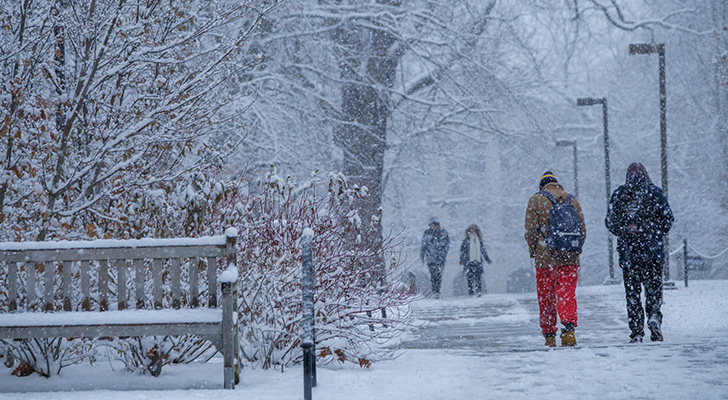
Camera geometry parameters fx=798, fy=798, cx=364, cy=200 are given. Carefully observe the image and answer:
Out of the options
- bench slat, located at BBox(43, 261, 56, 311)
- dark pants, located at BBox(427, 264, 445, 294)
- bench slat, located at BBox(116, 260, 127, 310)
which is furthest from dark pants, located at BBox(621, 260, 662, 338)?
dark pants, located at BBox(427, 264, 445, 294)

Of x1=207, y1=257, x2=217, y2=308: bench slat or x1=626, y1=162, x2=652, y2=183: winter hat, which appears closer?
x1=207, y1=257, x2=217, y2=308: bench slat

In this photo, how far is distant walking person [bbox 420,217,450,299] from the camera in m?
18.2

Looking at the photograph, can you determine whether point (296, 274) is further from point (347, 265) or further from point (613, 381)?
point (613, 381)

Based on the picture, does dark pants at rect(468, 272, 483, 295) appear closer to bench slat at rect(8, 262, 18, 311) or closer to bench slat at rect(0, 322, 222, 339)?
bench slat at rect(0, 322, 222, 339)

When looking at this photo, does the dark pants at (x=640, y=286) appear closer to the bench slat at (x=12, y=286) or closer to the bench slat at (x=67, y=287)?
the bench slat at (x=67, y=287)

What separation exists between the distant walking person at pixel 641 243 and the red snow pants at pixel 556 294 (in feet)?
1.87

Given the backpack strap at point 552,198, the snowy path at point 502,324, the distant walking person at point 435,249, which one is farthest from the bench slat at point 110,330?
the distant walking person at point 435,249

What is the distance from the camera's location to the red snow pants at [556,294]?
812cm

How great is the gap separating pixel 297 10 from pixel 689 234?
1021 inches

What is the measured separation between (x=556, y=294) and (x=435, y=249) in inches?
393

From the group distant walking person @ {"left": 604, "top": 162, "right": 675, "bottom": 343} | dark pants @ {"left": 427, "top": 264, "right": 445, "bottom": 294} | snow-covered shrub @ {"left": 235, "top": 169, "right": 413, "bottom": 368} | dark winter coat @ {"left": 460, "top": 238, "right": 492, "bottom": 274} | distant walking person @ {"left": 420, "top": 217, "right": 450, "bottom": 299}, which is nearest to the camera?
snow-covered shrub @ {"left": 235, "top": 169, "right": 413, "bottom": 368}

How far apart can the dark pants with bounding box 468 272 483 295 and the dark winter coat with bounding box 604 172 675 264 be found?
34.5ft

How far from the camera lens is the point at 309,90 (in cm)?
1598

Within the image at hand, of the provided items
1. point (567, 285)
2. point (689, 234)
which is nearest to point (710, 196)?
point (689, 234)
